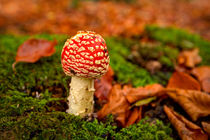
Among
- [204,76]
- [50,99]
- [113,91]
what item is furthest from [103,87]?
[204,76]

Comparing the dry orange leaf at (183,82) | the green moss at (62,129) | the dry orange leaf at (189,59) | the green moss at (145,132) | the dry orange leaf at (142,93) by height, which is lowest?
the green moss at (145,132)

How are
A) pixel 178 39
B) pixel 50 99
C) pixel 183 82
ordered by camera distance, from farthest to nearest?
1. pixel 178 39
2. pixel 183 82
3. pixel 50 99

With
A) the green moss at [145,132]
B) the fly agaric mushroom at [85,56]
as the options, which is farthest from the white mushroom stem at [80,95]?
the green moss at [145,132]

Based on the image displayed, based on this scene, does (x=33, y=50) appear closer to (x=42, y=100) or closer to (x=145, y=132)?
(x=42, y=100)

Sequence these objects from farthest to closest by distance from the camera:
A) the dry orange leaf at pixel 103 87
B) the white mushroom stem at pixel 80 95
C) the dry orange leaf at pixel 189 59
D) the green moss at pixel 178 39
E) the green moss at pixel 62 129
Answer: the green moss at pixel 178 39, the dry orange leaf at pixel 189 59, the dry orange leaf at pixel 103 87, the white mushroom stem at pixel 80 95, the green moss at pixel 62 129

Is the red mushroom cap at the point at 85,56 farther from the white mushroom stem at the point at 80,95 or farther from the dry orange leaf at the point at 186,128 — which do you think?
the dry orange leaf at the point at 186,128

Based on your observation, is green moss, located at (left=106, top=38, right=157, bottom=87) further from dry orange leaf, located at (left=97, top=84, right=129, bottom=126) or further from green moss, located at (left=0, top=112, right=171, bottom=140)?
green moss, located at (left=0, top=112, right=171, bottom=140)
